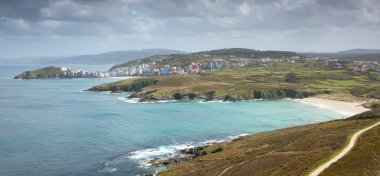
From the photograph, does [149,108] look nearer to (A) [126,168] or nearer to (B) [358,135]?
(A) [126,168]

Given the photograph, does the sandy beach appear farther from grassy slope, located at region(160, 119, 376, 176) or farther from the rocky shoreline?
the rocky shoreline

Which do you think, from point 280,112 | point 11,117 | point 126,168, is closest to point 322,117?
point 280,112

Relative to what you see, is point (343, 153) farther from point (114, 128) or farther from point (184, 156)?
point (114, 128)

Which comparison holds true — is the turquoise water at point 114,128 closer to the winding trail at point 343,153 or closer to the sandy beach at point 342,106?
the sandy beach at point 342,106

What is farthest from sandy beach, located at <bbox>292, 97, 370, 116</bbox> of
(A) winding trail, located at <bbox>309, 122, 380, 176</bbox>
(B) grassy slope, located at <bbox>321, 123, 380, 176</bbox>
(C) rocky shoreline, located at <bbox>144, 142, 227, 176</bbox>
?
(B) grassy slope, located at <bbox>321, 123, 380, 176</bbox>

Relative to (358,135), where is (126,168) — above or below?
below

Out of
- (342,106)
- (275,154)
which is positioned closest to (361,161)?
(275,154)
